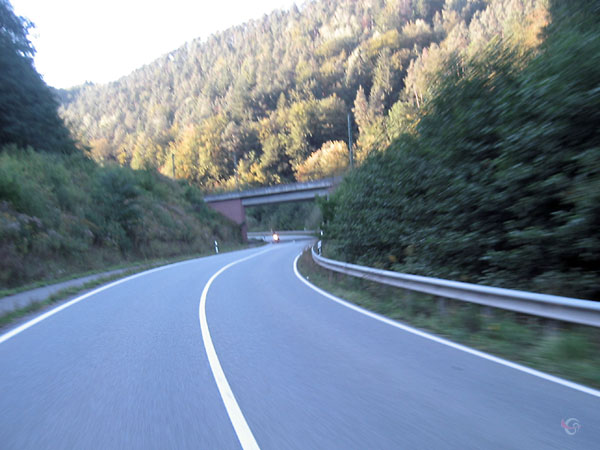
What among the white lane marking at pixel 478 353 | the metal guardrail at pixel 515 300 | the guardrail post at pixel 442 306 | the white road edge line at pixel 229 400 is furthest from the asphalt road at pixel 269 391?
the guardrail post at pixel 442 306

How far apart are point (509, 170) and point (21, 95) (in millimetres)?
30707

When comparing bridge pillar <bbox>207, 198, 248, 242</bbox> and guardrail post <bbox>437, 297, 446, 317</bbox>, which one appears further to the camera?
bridge pillar <bbox>207, 198, 248, 242</bbox>

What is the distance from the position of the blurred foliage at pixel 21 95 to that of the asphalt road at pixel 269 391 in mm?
24839

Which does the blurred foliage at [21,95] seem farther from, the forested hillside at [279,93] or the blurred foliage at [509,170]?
the blurred foliage at [509,170]

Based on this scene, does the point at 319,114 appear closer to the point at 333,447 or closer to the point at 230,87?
the point at 230,87

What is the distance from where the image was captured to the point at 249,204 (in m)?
Result: 56.5

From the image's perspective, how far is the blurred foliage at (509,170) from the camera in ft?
22.7

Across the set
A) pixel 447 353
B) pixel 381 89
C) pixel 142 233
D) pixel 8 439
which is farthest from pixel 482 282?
pixel 381 89

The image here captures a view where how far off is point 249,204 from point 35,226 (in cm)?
3854

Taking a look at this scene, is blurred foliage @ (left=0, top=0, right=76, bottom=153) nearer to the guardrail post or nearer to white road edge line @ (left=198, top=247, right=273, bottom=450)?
white road edge line @ (left=198, top=247, right=273, bottom=450)

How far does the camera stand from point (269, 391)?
4.67m

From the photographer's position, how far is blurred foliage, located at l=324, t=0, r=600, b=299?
6910mm

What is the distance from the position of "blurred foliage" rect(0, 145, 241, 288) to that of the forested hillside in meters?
10.2

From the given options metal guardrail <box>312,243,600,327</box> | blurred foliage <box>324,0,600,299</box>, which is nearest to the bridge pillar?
blurred foliage <box>324,0,600,299</box>
